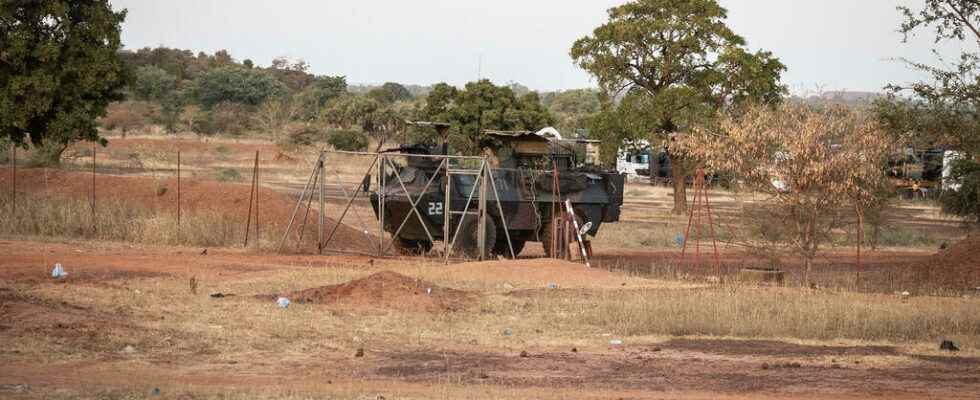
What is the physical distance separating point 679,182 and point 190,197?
17101 mm

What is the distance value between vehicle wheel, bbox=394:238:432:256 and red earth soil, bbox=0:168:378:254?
80 cm

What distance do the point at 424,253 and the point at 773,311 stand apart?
10.4 m

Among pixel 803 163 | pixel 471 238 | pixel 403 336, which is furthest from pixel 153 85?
pixel 403 336

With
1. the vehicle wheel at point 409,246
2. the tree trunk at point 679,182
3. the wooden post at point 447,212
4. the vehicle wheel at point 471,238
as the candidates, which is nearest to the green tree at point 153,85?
the tree trunk at point 679,182

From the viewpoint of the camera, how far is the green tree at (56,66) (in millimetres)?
24938

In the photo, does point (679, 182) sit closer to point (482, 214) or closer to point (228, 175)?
point (228, 175)

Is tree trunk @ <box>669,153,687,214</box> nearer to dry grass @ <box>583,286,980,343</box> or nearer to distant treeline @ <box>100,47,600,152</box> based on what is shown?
distant treeline @ <box>100,47,600,152</box>

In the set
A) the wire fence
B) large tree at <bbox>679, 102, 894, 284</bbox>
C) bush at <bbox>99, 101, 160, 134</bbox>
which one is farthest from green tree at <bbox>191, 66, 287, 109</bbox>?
large tree at <bbox>679, 102, 894, 284</bbox>

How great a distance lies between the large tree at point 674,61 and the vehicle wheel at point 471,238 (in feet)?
41.7

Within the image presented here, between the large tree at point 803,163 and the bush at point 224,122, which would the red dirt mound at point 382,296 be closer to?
the large tree at point 803,163

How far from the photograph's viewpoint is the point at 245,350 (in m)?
12.6

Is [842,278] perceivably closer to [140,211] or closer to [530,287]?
[530,287]

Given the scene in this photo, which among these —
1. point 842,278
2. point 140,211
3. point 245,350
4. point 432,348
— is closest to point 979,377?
point 432,348

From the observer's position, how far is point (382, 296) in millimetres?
16266
